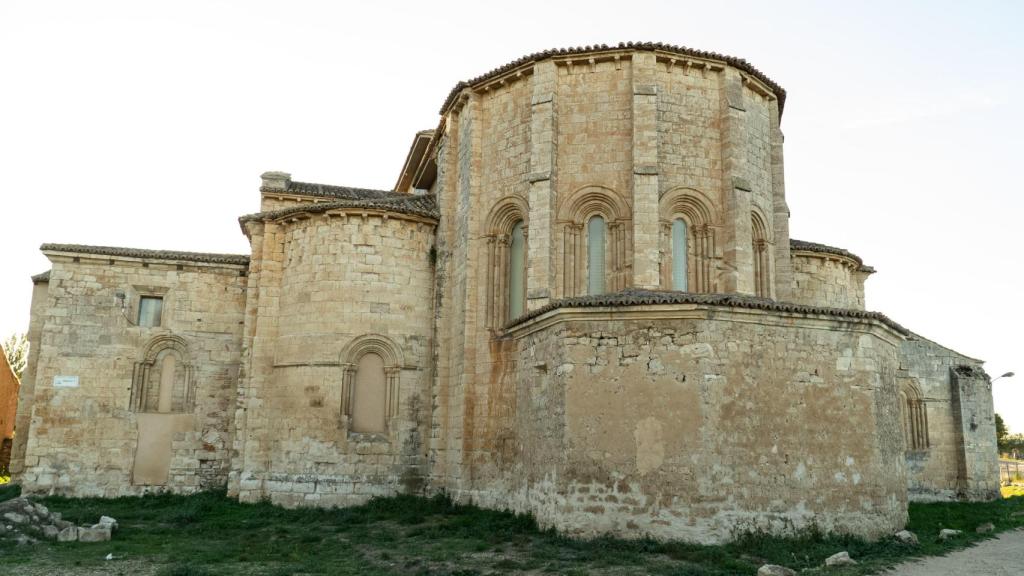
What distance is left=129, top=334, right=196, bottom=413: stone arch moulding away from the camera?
20438 mm

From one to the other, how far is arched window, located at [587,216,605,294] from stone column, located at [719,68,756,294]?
→ 102 inches

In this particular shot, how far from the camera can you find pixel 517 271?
17.8 m

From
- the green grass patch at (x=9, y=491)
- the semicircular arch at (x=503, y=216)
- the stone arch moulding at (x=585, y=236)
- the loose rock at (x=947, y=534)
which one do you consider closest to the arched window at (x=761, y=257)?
the stone arch moulding at (x=585, y=236)

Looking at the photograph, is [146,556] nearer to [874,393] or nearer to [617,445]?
[617,445]

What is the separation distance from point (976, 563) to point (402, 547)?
8652 mm

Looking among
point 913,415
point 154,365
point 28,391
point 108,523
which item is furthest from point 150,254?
point 913,415

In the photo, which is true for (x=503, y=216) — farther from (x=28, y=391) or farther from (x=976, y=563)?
(x=28, y=391)

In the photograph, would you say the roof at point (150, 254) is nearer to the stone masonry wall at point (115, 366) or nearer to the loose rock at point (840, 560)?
the stone masonry wall at point (115, 366)

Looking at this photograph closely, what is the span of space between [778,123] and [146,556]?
16409mm

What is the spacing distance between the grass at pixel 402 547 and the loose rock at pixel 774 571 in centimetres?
44

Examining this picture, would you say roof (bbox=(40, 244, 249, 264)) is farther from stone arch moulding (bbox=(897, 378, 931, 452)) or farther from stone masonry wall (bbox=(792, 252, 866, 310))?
stone arch moulding (bbox=(897, 378, 931, 452))

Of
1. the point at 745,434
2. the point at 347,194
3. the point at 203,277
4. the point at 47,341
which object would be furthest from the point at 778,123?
the point at 47,341

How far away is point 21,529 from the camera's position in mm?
13047

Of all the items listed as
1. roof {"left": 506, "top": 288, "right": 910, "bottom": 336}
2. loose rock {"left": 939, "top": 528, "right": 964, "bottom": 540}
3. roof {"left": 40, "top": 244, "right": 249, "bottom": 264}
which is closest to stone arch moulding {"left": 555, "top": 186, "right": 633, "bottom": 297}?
roof {"left": 506, "top": 288, "right": 910, "bottom": 336}
